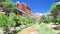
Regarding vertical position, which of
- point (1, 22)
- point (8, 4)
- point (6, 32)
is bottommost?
point (6, 32)

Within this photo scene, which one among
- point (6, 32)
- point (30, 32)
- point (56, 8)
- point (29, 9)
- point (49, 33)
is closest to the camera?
point (49, 33)

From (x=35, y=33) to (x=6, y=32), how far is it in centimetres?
1367

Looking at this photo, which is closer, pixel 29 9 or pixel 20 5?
pixel 20 5

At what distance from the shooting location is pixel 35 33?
24.0 metres

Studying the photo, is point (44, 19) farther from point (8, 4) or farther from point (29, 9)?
point (29, 9)

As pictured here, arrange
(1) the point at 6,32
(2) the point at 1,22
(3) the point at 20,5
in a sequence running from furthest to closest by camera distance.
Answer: (3) the point at 20,5, (1) the point at 6,32, (2) the point at 1,22

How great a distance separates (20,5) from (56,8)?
8258 centimetres

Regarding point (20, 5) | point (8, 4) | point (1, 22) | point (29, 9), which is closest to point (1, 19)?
point (1, 22)

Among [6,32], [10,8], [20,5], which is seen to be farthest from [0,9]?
[6,32]

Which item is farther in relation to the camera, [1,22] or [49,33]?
[1,22]

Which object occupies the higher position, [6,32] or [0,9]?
[0,9]

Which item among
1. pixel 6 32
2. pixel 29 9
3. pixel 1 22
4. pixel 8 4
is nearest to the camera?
pixel 1 22

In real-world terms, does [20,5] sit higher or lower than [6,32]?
higher

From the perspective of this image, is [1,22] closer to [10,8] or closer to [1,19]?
[1,19]
